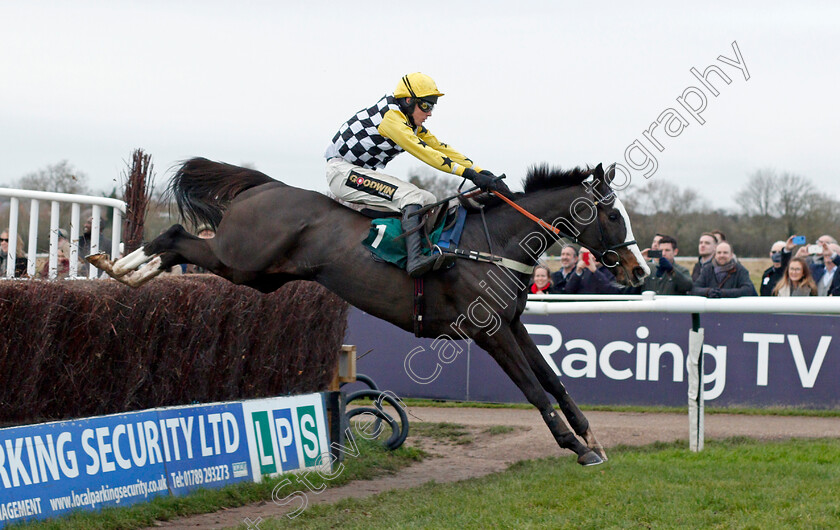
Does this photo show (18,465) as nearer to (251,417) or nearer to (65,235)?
(251,417)

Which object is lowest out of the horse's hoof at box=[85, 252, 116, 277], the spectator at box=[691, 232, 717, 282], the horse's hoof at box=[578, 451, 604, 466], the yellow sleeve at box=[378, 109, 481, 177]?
the horse's hoof at box=[578, 451, 604, 466]

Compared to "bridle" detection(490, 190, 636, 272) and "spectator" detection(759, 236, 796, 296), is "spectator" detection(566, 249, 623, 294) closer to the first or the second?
"spectator" detection(759, 236, 796, 296)

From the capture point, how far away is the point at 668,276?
971 cm

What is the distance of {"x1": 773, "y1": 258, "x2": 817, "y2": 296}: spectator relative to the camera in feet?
29.3

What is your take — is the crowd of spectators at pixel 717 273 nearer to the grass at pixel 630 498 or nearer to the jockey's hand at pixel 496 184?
the grass at pixel 630 498

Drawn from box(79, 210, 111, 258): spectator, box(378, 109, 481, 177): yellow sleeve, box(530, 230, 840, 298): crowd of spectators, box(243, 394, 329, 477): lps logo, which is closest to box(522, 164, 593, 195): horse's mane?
box(378, 109, 481, 177): yellow sleeve

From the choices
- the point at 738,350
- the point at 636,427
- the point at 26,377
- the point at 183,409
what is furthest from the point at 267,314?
the point at 738,350

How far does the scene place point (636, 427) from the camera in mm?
7906

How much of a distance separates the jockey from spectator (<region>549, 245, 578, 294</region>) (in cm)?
478

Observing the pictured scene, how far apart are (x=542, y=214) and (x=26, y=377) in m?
3.42

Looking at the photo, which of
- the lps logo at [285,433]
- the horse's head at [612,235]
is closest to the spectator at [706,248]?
the horse's head at [612,235]

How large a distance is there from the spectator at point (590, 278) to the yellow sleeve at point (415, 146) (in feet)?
15.6

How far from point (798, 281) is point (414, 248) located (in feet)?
16.7

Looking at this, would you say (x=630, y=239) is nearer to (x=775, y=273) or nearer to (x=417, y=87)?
(x=417, y=87)
